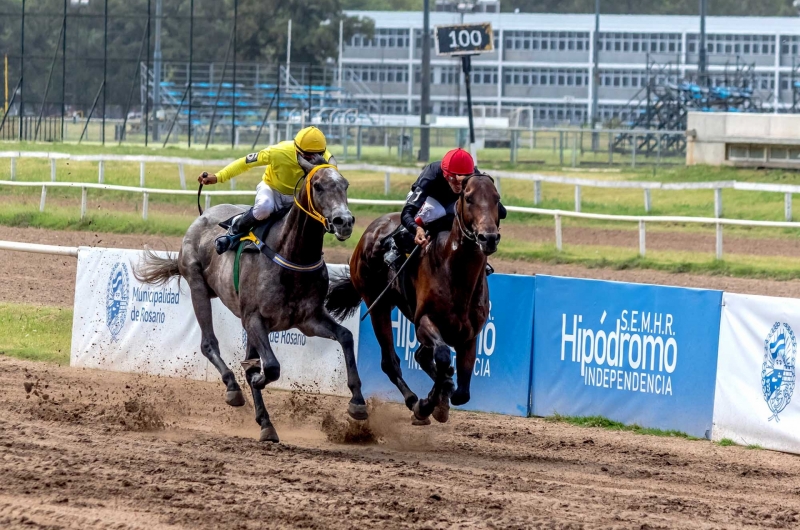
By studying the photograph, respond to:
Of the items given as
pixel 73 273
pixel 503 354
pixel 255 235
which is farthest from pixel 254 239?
pixel 73 273

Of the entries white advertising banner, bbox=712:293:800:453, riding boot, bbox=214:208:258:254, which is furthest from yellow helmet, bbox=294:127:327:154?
white advertising banner, bbox=712:293:800:453

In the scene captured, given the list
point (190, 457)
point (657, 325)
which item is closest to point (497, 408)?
point (657, 325)

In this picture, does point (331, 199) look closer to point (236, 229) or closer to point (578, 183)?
point (236, 229)

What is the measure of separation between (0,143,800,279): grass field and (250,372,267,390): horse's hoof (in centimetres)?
963

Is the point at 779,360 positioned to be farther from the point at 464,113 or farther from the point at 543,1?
the point at 543,1

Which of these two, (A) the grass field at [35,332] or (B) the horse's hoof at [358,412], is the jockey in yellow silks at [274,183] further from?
(A) the grass field at [35,332]

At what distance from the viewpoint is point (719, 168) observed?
2738 centimetres

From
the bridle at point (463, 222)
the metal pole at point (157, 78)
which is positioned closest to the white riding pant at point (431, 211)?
the bridle at point (463, 222)

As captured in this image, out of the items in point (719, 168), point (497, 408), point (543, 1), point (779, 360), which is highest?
point (543, 1)

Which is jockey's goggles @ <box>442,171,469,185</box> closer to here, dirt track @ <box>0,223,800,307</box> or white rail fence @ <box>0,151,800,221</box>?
dirt track @ <box>0,223,800,307</box>

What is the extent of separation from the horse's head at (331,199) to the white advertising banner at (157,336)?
8.24 ft

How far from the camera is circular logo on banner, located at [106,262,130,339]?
36.2 feet

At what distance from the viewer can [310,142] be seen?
8.23 metres

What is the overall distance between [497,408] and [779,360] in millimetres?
2478
